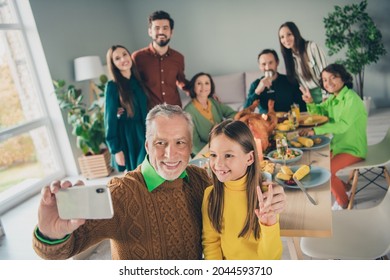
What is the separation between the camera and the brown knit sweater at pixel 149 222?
2.42 ft

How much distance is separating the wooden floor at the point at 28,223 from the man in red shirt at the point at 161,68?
67 centimetres

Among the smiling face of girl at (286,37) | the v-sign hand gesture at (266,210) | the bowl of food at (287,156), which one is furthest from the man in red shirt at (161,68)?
the v-sign hand gesture at (266,210)

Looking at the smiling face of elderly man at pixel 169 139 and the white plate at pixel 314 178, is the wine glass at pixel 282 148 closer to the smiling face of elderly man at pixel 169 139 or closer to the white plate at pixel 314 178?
the white plate at pixel 314 178

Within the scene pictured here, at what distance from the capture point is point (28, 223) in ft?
4.29

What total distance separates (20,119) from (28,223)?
1.26 ft

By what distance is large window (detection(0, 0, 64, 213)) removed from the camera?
1126 millimetres

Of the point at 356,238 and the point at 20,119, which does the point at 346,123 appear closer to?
the point at 356,238

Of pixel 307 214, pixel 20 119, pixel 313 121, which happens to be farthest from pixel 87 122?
pixel 307 214

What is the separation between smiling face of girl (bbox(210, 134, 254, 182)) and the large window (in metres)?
0.61

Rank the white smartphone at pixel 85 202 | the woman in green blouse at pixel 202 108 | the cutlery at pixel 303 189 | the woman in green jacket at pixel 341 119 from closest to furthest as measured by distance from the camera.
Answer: the white smartphone at pixel 85 202 < the cutlery at pixel 303 189 < the woman in green jacket at pixel 341 119 < the woman in green blouse at pixel 202 108

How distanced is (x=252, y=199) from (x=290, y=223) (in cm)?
16

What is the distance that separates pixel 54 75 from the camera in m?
1.67
